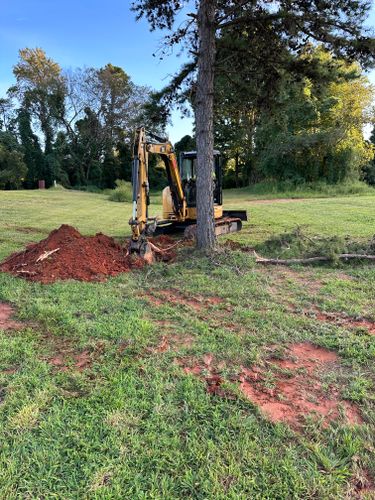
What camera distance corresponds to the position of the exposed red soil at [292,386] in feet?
8.27

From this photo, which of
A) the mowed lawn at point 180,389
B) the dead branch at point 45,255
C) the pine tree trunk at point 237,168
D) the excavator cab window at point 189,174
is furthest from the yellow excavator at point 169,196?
the pine tree trunk at point 237,168

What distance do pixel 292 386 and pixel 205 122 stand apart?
205 inches

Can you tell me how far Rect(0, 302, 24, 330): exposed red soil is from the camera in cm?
385

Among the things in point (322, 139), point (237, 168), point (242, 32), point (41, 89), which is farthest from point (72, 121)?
point (242, 32)

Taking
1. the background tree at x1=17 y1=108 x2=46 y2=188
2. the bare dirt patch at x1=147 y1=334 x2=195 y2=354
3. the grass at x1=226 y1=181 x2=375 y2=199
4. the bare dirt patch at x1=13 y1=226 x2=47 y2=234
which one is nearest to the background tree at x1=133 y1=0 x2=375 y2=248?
the bare dirt patch at x1=147 y1=334 x2=195 y2=354

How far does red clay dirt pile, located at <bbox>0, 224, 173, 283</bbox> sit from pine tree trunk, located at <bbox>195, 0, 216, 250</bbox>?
1.48 metres

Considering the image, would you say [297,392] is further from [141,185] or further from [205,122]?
[205,122]

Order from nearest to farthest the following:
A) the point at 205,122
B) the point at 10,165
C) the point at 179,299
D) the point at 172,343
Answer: the point at 172,343, the point at 179,299, the point at 205,122, the point at 10,165

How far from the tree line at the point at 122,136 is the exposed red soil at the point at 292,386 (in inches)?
518

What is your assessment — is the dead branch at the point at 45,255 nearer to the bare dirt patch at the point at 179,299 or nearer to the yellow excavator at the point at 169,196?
the yellow excavator at the point at 169,196

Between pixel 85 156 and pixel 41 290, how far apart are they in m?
38.4

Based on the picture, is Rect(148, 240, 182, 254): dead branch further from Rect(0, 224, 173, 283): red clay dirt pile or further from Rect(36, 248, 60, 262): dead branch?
Rect(36, 248, 60, 262): dead branch

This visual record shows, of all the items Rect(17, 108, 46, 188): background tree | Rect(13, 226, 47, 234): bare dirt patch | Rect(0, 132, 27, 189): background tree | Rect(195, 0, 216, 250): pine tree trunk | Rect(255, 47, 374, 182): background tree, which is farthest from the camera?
Rect(17, 108, 46, 188): background tree

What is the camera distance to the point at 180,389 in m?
2.74
